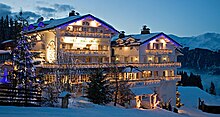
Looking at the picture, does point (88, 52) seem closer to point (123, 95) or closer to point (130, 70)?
point (130, 70)

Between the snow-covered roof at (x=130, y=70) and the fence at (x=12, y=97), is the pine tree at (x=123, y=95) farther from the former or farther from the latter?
the fence at (x=12, y=97)

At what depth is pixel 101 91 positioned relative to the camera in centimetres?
2808

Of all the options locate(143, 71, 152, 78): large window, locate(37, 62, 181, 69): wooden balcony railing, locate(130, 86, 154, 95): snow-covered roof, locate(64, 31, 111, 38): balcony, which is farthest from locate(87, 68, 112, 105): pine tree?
locate(143, 71, 152, 78): large window

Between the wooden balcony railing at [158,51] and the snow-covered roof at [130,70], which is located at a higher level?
the wooden balcony railing at [158,51]

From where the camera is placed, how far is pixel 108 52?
43.8m

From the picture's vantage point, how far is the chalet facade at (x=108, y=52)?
124 feet

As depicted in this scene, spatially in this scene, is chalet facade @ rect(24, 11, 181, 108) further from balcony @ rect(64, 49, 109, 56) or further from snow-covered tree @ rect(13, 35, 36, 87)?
snow-covered tree @ rect(13, 35, 36, 87)

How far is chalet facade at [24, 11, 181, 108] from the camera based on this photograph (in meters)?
37.8

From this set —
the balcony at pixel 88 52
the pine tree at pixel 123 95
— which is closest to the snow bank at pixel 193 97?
the balcony at pixel 88 52

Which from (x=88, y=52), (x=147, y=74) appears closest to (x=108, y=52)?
(x=88, y=52)

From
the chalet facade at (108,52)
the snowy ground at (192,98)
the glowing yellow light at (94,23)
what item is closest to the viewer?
the chalet facade at (108,52)

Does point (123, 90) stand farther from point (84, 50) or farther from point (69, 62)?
point (84, 50)

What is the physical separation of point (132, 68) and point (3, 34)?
186ft

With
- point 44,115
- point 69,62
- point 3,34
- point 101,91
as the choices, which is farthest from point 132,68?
point 3,34
